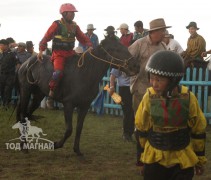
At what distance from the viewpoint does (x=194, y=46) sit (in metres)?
12.1

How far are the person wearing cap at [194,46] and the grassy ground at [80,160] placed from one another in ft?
9.06

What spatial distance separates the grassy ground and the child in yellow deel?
2.48 meters

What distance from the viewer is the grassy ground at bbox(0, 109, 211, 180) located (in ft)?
20.2

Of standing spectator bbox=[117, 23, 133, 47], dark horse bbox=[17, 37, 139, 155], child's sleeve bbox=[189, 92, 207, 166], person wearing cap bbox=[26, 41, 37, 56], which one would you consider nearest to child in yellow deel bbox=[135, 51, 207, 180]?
child's sleeve bbox=[189, 92, 207, 166]

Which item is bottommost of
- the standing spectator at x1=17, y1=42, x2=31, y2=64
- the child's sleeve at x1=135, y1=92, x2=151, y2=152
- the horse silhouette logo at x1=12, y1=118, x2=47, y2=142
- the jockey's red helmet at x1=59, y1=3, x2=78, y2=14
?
the horse silhouette logo at x1=12, y1=118, x2=47, y2=142

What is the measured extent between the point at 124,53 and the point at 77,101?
3.96 feet

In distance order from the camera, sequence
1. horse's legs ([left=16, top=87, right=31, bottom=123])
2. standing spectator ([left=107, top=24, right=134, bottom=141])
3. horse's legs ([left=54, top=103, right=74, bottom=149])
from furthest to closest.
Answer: standing spectator ([left=107, top=24, right=134, bottom=141])
horse's legs ([left=16, top=87, right=31, bottom=123])
horse's legs ([left=54, top=103, right=74, bottom=149])

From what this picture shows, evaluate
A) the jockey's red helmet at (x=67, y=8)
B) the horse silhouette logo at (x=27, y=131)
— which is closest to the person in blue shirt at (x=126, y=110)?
the horse silhouette logo at (x=27, y=131)

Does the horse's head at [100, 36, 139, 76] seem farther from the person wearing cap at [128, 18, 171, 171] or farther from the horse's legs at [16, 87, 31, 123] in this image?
the horse's legs at [16, 87, 31, 123]

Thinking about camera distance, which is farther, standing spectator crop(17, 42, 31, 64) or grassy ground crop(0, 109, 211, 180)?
standing spectator crop(17, 42, 31, 64)

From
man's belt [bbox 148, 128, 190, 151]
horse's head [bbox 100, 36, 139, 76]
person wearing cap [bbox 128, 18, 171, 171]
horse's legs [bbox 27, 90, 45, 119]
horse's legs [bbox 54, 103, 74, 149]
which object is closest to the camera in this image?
man's belt [bbox 148, 128, 190, 151]

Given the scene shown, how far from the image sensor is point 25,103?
8.52 metres

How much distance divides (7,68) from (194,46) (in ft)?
21.2

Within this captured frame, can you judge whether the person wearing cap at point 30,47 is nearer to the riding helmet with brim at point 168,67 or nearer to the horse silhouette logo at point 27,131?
the horse silhouette logo at point 27,131
